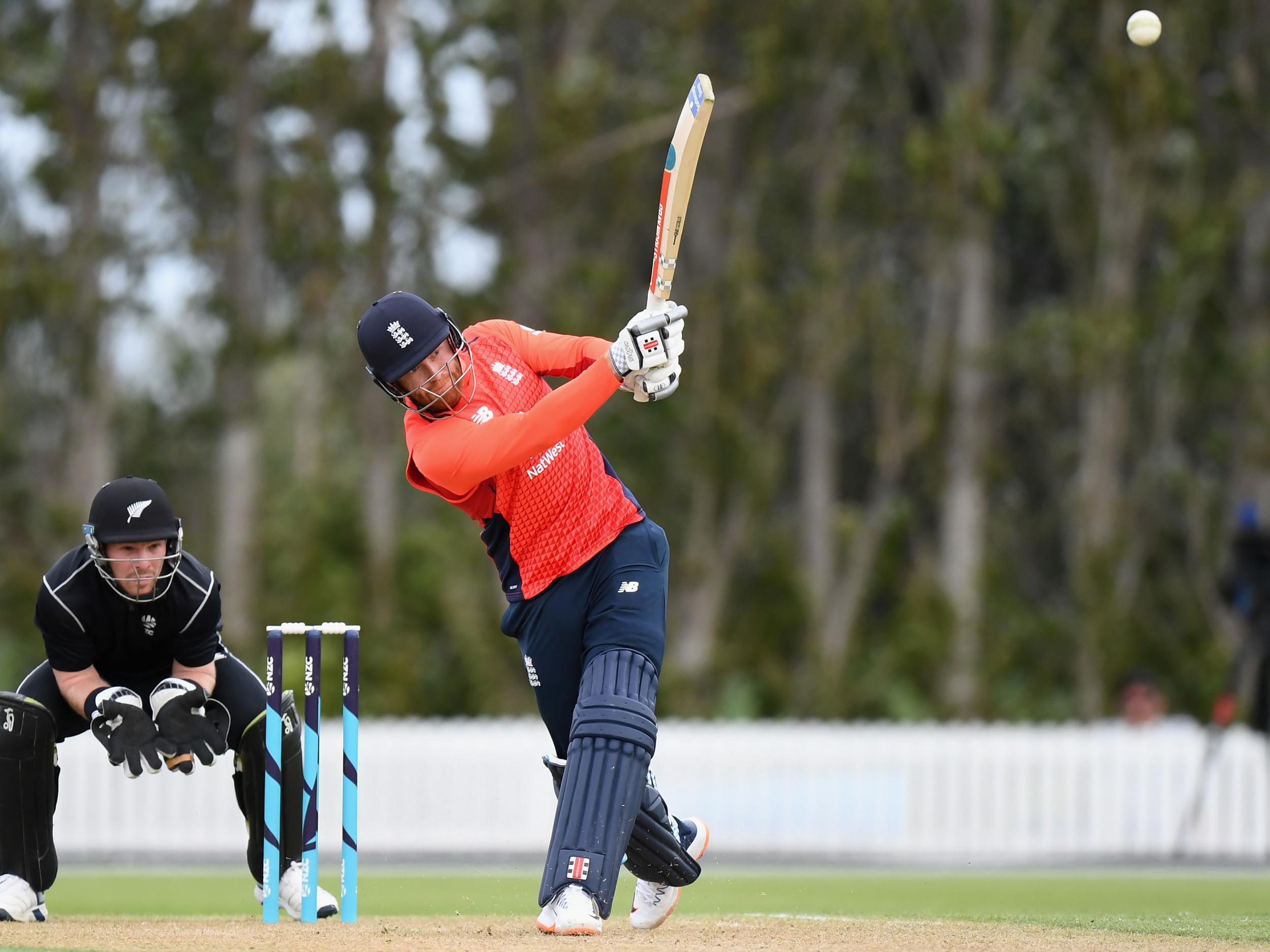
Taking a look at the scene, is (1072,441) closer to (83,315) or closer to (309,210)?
(309,210)

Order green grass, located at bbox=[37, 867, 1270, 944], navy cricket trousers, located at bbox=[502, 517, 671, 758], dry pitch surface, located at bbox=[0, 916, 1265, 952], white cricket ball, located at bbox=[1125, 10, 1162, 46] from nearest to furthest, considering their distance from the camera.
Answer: dry pitch surface, located at bbox=[0, 916, 1265, 952] < navy cricket trousers, located at bbox=[502, 517, 671, 758] < green grass, located at bbox=[37, 867, 1270, 944] < white cricket ball, located at bbox=[1125, 10, 1162, 46]

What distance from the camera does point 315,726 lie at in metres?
5.17

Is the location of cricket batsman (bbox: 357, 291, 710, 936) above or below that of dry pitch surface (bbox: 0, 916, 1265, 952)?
above

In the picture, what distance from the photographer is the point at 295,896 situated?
571 cm

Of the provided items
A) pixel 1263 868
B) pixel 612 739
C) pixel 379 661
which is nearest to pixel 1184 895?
pixel 1263 868

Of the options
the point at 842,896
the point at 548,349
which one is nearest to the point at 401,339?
the point at 548,349

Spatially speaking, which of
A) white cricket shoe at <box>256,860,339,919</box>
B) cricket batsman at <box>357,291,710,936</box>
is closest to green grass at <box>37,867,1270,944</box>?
white cricket shoe at <box>256,860,339,919</box>

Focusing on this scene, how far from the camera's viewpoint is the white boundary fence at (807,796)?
1303 centimetres

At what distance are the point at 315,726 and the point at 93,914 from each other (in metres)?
2.03

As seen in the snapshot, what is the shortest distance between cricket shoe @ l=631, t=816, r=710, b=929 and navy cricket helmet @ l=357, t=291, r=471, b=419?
165 cm

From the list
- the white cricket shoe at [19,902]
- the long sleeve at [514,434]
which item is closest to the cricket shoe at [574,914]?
the long sleeve at [514,434]

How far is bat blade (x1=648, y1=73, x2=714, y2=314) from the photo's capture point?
16.1 ft

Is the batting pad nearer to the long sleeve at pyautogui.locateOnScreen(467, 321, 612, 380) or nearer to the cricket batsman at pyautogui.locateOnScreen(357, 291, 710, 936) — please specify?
the cricket batsman at pyautogui.locateOnScreen(357, 291, 710, 936)

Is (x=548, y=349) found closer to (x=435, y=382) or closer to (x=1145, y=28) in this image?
(x=435, y=382)
